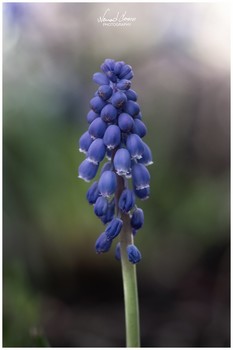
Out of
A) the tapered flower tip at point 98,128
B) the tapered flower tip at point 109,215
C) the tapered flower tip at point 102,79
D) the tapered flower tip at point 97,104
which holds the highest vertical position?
the tapered flower tip at point 102,79

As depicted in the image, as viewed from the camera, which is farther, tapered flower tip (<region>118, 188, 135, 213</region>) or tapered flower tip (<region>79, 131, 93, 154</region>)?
tapered flower tip (<region>79, 131, 93, 154</region>)

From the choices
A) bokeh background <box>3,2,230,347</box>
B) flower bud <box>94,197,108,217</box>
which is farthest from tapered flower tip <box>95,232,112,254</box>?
bokeh background <box>3,2,230,347</box>

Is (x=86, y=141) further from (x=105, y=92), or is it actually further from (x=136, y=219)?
(x=136, y=219)

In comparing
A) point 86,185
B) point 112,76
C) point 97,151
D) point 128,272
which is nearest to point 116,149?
point 97,151

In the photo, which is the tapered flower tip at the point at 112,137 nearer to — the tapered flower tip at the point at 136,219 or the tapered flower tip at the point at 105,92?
the tapered flower tip at the point at 105,92

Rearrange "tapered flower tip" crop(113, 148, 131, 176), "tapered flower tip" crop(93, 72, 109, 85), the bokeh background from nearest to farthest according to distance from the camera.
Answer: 1. "tapered flower tip" crop(113, 148, 131, 176)
2. "tapered flower tip" crop(93, 72, 109, 85)
3. the bokeh background

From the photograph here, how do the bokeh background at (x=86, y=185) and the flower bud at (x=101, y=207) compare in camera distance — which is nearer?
the flower bud at (x=101, y=207)

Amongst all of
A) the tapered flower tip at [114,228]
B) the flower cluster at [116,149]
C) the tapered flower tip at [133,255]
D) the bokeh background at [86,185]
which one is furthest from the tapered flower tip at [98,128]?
the bokeh background at [86,185]

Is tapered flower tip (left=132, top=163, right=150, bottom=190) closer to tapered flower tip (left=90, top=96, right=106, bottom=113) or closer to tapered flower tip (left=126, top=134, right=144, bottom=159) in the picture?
tapered flower tip (left=126, top=134, right=144, bottom=159)
